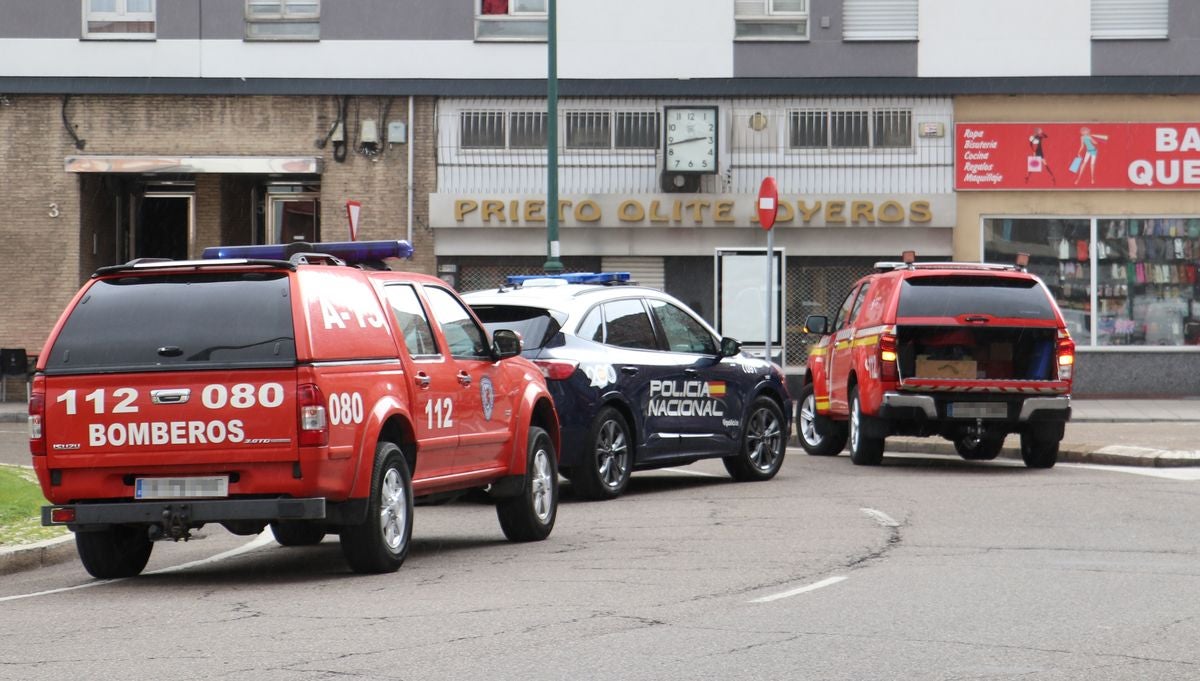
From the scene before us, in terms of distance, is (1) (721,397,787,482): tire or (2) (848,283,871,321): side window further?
(2) (848,283,871,321): side window

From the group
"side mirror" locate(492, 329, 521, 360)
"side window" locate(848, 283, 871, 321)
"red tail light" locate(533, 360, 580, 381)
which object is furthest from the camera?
"side window" locate(848, 283, 871, 321)

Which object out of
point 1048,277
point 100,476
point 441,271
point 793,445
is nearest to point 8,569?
point 100,476

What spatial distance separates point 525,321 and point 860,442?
516 centimetres

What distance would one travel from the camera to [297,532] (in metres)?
11.2

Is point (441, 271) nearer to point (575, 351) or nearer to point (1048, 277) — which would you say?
point (1048, 277)

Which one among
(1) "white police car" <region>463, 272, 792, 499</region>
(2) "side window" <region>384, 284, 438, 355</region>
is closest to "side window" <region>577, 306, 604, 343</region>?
(1) "white police car" <region>463, 272, 792, 499</region>

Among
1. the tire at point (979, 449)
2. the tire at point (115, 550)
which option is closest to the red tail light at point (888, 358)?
the tire at point (979, 449)

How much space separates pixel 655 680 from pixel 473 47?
2422 cm

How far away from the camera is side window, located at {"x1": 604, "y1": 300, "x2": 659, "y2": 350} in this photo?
15.4m

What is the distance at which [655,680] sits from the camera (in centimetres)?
693

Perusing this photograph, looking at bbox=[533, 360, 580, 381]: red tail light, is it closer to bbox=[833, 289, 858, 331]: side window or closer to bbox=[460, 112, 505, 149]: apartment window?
bbox=[833, 289, 858, 331]: side window

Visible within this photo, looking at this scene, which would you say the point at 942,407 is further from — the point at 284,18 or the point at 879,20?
the point at 284,18

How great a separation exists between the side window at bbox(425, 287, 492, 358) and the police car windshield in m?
2.40

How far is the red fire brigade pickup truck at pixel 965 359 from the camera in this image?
17703 mm
